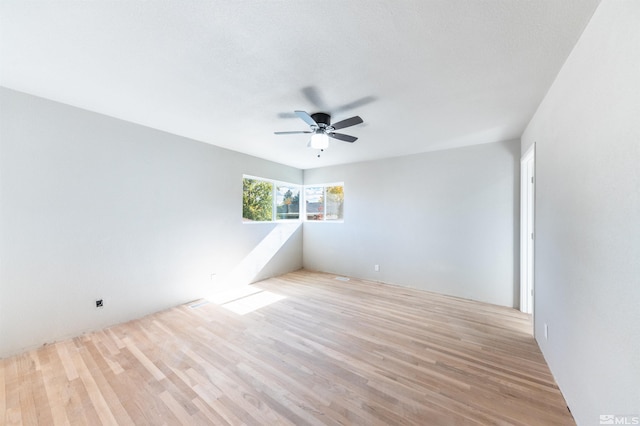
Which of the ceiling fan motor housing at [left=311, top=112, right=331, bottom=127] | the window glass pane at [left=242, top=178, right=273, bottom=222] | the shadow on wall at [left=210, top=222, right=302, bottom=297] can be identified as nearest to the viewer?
the ceiling fan motor housing at [left=311, top=112, right=331, bottom=127]

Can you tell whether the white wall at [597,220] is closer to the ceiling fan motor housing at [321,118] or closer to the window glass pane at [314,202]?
the ceiling fan motor housing at [321,118]

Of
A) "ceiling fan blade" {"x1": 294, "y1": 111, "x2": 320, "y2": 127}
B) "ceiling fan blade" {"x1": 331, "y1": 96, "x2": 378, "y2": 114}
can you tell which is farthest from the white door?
"ceiling fan blade" {"x1": 294, "y1": 111, "x2": 320, "y2": 127}

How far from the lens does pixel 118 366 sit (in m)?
2.03

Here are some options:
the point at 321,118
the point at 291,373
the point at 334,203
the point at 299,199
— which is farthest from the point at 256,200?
the point at 291,373

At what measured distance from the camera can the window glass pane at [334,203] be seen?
514cm

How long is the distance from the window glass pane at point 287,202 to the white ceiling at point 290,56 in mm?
2575

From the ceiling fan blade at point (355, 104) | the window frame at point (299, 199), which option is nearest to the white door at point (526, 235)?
the ceiling fan blade at point (355, 104)

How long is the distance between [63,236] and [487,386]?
420 cm

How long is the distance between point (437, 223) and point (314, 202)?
274cm

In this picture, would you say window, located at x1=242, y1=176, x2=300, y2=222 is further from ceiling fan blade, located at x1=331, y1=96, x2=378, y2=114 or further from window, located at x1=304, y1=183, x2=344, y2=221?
ceiling fan blade, located at x1=331, y1=96, x2=378, y2=114

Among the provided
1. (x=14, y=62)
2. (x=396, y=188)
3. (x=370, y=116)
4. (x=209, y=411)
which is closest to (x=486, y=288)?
(x=396, y=188)

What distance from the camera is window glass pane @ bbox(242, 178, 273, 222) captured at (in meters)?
4.39

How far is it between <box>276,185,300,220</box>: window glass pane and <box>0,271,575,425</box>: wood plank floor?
2.55 m

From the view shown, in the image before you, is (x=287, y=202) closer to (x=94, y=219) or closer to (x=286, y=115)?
(x=286, y=115)
